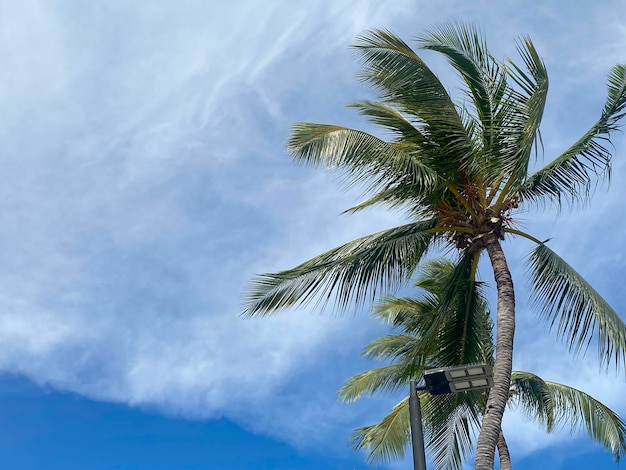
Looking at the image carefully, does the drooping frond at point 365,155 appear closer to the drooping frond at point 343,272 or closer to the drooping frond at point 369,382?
the drooping frond at point 343,272

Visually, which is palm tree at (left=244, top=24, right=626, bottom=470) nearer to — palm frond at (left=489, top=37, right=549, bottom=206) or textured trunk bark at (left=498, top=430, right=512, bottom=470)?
palm frond at (left=489, top=37, right=549, bottom=206)

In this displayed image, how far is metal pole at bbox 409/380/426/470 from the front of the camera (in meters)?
8.23

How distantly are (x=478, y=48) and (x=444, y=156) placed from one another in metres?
1.84

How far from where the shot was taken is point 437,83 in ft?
39.3

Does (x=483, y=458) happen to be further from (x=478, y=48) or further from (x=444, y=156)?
(x=478, y=48)

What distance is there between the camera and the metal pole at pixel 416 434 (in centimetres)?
823

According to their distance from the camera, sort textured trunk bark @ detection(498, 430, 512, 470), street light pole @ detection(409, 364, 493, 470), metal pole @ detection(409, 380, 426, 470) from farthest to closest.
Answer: textured trunk bark @ detection(498, 430, 512, 470)
street light pole @ detection(409, 364, 493, 470)
metal pole @ detection(409, 380, 426, 470)

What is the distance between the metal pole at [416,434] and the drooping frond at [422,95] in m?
4.31

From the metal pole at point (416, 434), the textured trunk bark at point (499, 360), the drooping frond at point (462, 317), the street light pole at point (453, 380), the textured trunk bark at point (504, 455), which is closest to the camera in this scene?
the metal pole at point (416, 434)

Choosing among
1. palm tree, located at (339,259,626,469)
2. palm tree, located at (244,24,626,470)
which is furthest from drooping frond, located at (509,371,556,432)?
palm tree, located at (244,24,626,470)

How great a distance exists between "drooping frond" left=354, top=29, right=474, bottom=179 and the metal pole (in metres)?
4.31

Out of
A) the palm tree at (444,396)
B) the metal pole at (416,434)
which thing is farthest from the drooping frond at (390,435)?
the metal pole at (416,434)

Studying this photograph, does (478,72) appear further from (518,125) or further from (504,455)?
(504,455)

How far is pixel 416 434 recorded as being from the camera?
8.41 meters
